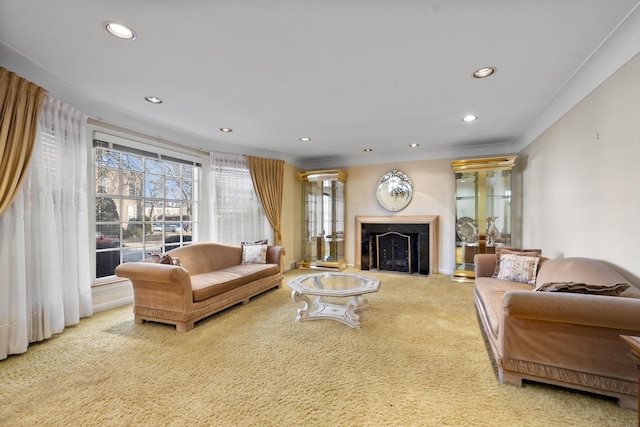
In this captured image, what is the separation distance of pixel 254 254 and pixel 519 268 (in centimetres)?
348

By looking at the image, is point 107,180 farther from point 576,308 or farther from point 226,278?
point 576,308

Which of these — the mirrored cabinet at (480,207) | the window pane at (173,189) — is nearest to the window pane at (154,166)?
the window pane at (173,189)

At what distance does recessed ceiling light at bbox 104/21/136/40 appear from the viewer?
70.9 inches

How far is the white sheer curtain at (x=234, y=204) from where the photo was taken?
4672mm

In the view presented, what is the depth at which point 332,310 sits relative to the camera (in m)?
3.15

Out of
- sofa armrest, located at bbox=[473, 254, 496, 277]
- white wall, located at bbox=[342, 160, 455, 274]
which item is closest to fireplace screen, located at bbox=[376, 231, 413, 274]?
white wall, located at bbox=[342, 160, 455, 274]

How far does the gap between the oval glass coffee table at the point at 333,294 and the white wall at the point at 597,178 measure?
194 centimetres

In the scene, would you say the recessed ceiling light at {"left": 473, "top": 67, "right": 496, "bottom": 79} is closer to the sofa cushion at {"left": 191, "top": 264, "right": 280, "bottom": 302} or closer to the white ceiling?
the white ceiling

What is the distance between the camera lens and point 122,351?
236cm

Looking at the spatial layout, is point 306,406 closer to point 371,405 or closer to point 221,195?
point 371,405

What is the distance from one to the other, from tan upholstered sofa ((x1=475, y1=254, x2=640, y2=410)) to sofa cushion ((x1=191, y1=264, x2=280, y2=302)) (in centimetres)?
271

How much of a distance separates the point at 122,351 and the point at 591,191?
4320mm

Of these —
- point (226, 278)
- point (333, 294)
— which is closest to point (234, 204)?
point (226, 278)

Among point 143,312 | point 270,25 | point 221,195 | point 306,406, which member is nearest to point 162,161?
point 221,195
